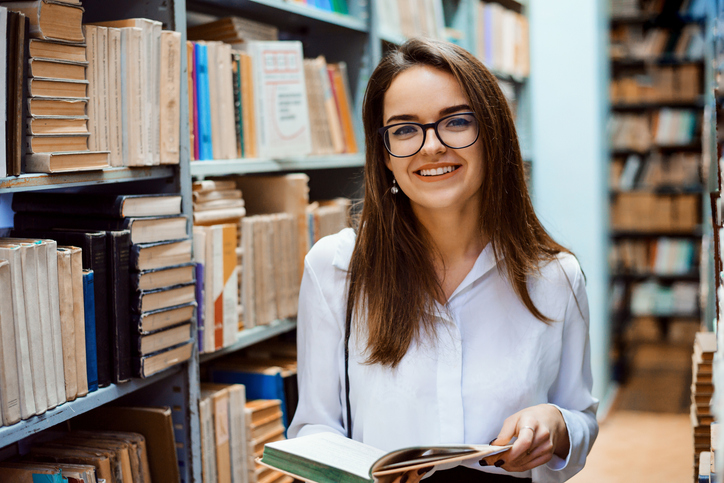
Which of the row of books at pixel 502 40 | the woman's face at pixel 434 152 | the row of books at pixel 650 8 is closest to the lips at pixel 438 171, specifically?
the woman's face at pixel 434 152

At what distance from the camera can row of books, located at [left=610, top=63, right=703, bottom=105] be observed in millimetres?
4957

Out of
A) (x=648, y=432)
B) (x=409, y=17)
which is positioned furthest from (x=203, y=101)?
(x=648, y=432)

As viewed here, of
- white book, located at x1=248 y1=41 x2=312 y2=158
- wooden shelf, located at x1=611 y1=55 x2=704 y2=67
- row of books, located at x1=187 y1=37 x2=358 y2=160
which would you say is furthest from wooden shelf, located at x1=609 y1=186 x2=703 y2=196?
white book, located at x1=248 y1=41 x2=312 y2=158

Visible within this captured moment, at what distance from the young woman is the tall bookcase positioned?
1.05 ft

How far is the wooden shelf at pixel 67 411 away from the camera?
3.76 feet

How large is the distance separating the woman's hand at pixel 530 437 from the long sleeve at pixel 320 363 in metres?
0.34

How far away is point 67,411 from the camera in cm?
126

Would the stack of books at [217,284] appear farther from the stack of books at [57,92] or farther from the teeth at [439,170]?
the teeth at [439,170]

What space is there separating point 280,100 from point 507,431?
1.12m

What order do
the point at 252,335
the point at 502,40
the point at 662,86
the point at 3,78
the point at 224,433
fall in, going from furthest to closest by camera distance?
the point at 662,86
the point at 502,40
the point at 252,335
the point at 224,433
the point at 3,78

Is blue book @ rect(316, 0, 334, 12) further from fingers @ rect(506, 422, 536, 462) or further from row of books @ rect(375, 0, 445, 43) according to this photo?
fingers @ rect(506, 422, 536, 462)

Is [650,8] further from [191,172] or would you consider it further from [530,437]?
[530,437]

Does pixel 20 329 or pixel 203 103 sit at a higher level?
pixel 203 103

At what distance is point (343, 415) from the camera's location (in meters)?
1.41
